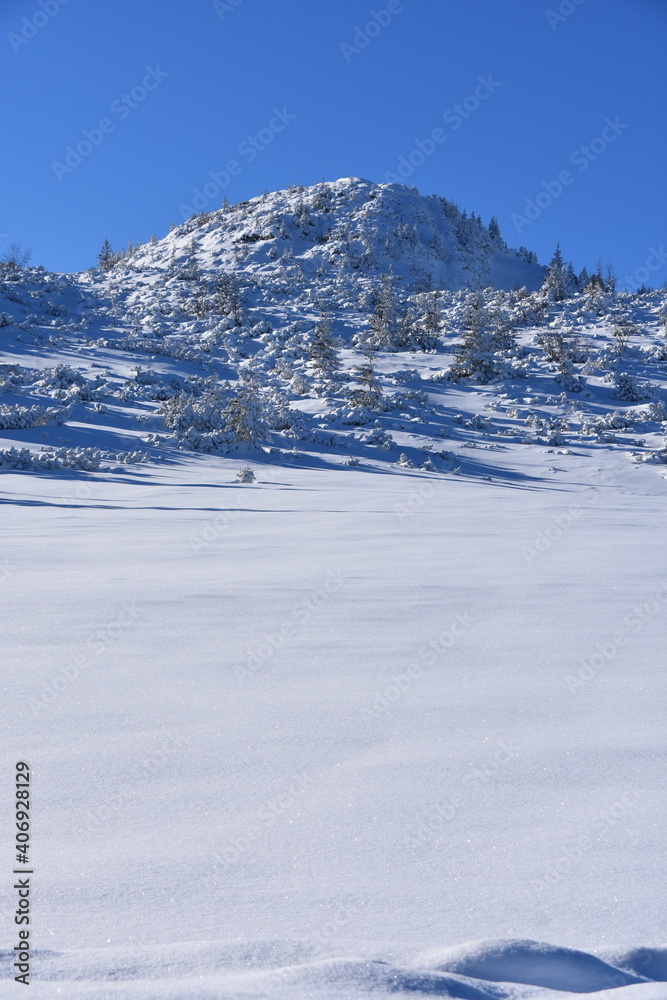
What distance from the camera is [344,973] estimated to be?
3.18 feet

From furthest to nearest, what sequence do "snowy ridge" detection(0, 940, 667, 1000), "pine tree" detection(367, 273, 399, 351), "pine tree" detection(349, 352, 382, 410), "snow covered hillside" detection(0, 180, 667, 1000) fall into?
"pine tree" detection(367, 273, 399, 351) → "pine tree" detection(349, 352, 382, 410) → "snow covered hillside" detection(0, 180, 667, 1000) → "snowy ridge" detection(0, 940, 667, 1000)

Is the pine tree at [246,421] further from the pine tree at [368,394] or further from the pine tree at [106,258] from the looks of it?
the pine tree at [106,258]

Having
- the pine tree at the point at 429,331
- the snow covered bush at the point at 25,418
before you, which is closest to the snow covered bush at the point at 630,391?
the pine tree at the point at 429,331

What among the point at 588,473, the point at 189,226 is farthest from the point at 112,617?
the point at 189,226

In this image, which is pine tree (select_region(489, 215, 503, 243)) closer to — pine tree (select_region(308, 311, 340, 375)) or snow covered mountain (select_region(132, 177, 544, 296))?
snow covered mountain (select_region(132, 177, 544, 296))

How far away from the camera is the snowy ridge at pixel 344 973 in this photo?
0.94 m

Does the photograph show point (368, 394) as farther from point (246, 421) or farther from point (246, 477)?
point (246, 477)

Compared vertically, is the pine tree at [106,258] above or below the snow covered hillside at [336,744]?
above

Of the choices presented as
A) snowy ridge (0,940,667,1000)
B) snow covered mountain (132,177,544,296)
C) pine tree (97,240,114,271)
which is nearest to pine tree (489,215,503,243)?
snow covered mountain (132,177,544,296)

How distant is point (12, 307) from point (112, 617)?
2730 centimetres

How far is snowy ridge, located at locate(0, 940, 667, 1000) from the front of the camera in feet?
3.10

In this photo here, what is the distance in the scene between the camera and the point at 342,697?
6.63ft

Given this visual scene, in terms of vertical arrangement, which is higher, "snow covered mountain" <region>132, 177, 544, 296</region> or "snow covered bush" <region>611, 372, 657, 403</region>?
"snow covered mountain" <region>132, 177, 544, 296</region>

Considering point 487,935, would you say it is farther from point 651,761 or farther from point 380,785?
point 651,761
